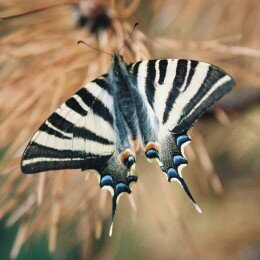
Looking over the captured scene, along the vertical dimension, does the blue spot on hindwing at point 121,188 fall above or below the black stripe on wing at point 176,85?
below

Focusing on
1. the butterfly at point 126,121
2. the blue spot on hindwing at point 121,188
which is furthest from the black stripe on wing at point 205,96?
the blue spot on hindwing at point 121,188

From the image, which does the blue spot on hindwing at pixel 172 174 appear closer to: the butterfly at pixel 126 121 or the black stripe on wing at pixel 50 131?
the butterfly at pixel 126 121

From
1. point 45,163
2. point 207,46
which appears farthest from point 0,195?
point 207,46

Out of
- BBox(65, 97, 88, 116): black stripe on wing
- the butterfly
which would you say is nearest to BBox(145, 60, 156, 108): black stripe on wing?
the butterfly

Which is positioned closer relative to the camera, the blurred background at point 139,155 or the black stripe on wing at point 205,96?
the black stripe on wing at point 205,96

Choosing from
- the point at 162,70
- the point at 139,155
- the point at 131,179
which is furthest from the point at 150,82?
the point at 139,155

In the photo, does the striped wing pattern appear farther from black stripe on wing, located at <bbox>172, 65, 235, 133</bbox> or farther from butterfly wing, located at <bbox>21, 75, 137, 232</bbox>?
black stripe on wing, located at <bbox>172, 65, 235, 133</bbox>

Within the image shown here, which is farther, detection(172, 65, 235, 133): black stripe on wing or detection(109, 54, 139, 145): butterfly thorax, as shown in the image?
detection(109, 54, 139, 145): butterfly thorax
